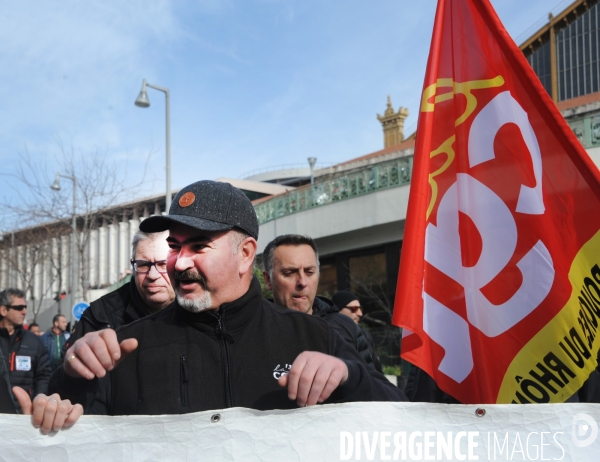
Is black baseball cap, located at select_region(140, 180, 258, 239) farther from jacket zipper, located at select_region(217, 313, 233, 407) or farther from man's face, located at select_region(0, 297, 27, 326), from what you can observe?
man's face, located at select_region(0, 297, 27, 326)

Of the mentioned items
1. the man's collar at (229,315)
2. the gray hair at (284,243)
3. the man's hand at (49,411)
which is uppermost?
the gray hair at (284,243)

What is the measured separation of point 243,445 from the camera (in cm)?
218

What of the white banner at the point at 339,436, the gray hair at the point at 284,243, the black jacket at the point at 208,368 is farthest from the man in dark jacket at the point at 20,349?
the white banner at the point at 339,436

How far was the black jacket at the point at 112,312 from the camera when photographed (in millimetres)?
4270

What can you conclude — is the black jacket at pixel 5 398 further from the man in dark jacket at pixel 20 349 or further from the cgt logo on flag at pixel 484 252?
the man in dark jacket at pixel 20 349

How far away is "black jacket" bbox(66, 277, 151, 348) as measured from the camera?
14.0ft

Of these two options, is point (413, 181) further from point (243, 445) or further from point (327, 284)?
point (327, 284)

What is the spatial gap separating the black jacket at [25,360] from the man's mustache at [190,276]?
5.47m

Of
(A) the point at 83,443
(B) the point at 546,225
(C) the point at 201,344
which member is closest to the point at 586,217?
(B) the point at 546,225

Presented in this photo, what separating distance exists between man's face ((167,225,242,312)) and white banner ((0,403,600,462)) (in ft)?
1.59

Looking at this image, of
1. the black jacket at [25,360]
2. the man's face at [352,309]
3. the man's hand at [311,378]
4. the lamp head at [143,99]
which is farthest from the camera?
the lamp head at [143,99]

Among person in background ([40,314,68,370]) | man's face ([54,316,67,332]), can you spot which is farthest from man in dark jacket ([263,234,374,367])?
man's face ([54,316,67,332])

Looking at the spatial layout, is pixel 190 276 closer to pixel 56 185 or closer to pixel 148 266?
pixel 148 266

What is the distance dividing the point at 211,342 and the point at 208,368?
0.10 meters
